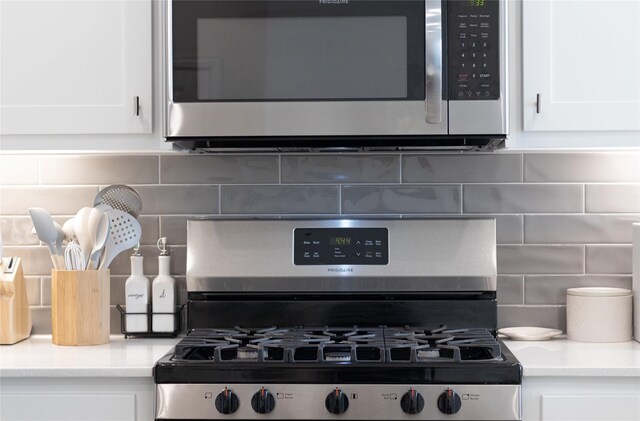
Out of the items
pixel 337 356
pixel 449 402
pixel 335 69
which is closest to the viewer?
pixel 449 402

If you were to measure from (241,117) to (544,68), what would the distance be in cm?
74

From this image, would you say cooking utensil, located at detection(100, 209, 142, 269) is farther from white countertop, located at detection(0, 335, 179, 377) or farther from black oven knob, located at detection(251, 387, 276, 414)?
black oven knob, located at detection(251, 387, 276, 414)

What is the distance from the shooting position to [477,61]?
2.04 m

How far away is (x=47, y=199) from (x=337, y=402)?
1.14 meters

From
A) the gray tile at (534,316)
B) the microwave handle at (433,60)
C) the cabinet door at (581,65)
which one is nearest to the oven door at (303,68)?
the microwave handle at (433,60)

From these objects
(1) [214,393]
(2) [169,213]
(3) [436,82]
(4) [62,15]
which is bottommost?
(1) [214,393]

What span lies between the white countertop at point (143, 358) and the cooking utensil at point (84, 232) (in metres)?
0.26

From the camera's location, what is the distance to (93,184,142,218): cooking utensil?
239 centimetres

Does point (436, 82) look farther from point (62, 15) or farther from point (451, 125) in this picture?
point (62, 15)

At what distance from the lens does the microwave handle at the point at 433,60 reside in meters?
2.03

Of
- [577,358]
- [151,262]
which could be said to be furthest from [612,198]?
[151,262]

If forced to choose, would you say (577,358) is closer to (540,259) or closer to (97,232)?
(540,259)

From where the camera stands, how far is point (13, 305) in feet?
7.36

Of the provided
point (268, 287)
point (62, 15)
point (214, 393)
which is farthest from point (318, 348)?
point (62, 15)
